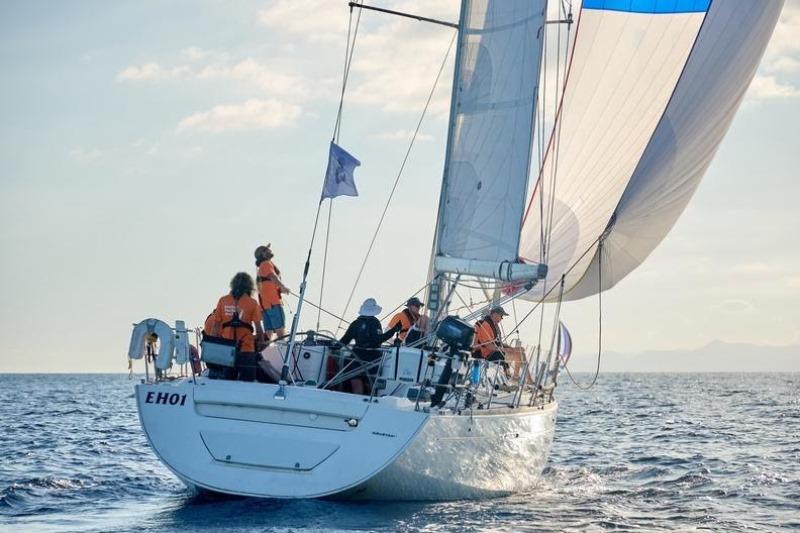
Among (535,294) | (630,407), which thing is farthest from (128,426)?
(630,407)

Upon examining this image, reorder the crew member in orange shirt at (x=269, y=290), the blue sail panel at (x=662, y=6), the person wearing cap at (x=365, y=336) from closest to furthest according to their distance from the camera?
the person wearing cap at (x=365, y=336)
the crew member in orange shirt at (x=269, y=290)
the blue sail panel at (x=662, y=6)

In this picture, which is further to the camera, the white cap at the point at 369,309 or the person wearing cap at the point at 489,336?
the person wearing cap at the point at 489,336

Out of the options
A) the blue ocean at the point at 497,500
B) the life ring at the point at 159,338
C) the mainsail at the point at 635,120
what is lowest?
the blue ocean at the point at 497,500

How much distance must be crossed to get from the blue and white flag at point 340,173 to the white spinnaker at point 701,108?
574 cm

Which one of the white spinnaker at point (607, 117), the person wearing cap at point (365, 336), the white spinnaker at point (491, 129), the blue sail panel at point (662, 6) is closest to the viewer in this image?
the person wearing cap at point (365, 336)

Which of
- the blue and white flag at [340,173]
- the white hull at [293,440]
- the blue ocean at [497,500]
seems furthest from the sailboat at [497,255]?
the blue and white flag at [340,173]

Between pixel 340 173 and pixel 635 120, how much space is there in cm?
661

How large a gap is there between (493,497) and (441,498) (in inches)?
46.7

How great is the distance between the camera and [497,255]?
13859 mm

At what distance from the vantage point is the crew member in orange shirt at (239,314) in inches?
446

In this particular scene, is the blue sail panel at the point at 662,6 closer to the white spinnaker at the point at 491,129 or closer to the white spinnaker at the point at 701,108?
the white spinnaker at the point at 701,108

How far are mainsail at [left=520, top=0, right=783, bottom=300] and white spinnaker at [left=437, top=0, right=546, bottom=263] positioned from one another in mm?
2197

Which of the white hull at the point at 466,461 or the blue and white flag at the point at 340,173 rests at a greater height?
the blue and white flag at the point at 340,173

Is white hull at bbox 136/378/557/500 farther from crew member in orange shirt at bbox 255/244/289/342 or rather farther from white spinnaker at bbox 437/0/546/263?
white spinnaker at bbox 437/0/546/263
